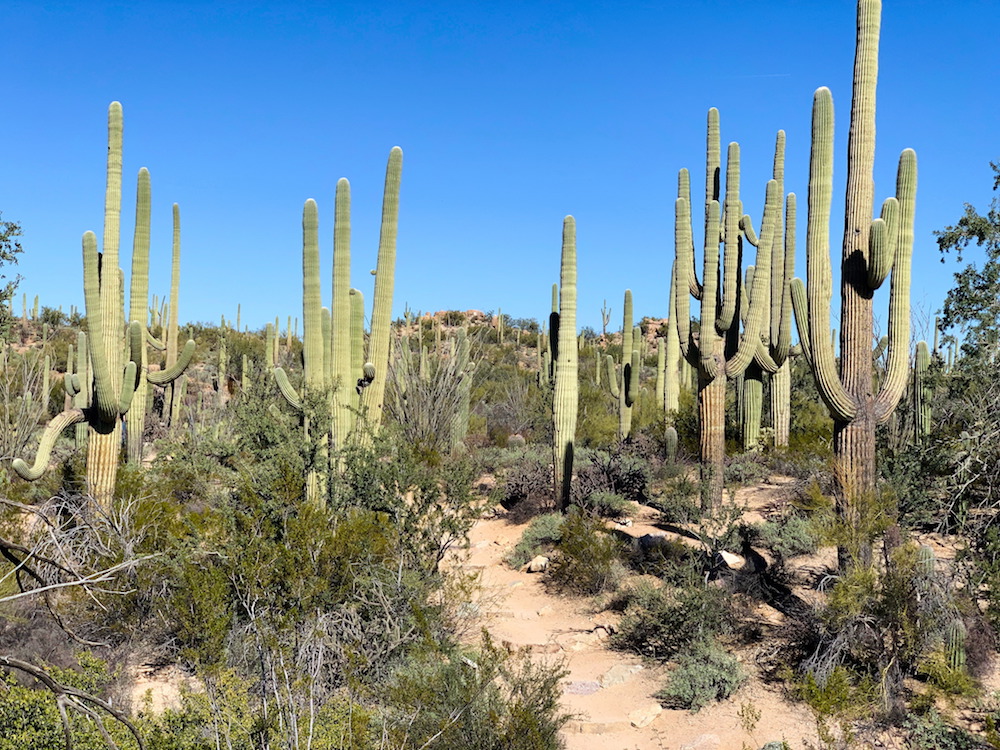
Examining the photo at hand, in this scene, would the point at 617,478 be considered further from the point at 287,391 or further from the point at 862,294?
the point at 287,391

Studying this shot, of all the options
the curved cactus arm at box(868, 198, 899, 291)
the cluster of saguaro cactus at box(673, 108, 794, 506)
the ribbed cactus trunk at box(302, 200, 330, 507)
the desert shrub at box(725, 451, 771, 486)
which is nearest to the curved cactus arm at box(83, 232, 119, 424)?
the ribbed cactus trunk at box(302, 200, 330, 507)

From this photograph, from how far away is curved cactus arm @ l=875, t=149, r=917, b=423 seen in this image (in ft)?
28.3

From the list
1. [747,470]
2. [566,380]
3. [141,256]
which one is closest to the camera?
[141,256]

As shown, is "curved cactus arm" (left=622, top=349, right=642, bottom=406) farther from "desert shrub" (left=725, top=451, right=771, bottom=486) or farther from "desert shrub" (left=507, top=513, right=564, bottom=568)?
"desert shrub" (left=507, top=513, right=564, bottom=568)

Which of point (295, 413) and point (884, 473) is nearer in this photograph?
point (295, 413)

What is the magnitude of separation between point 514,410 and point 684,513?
1140cm

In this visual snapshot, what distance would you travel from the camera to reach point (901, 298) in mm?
9008

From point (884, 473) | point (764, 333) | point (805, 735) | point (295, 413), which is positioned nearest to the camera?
point (805, 735)

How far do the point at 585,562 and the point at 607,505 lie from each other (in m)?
2.84

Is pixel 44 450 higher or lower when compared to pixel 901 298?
lower

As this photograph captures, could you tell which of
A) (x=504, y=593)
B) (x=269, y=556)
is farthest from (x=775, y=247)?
(x=269, y=556)

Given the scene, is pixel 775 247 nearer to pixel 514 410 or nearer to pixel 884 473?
pixel 884 473

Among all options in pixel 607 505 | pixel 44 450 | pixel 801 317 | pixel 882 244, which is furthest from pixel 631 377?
pixel 44 450

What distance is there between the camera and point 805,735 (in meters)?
6.66
